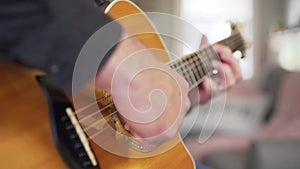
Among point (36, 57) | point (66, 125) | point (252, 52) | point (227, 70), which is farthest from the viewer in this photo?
point (252, 52)

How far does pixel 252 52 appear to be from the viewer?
2875mm

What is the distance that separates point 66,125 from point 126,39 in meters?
0.16

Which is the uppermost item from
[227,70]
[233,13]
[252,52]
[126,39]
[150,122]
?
[126,39]

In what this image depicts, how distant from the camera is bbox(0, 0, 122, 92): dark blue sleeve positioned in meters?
0.45

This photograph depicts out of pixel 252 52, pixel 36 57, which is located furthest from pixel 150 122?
pixel 252 52

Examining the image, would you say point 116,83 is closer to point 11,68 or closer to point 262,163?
point 11,68

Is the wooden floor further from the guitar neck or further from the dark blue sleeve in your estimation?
the guitar neck

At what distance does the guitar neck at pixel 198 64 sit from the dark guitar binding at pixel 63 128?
26 centimetres

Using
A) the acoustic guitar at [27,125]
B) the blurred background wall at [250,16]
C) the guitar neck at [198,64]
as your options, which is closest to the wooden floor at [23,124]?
the acoustic guitar at [27,125]

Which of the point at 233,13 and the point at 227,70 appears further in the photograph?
the point at 233,13

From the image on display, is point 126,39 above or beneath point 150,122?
above

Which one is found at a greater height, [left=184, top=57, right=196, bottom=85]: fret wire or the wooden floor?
the wooden floor

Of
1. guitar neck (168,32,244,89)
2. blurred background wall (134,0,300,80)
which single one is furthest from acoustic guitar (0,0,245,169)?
blurred background wall (134,0,300,80)

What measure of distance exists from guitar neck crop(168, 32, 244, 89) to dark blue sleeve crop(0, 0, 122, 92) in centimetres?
32
